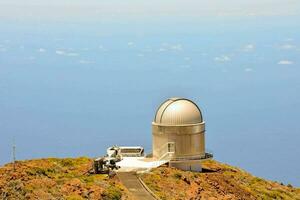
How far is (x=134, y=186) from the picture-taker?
151 ft

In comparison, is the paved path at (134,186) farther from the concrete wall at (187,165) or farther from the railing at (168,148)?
the railing at (168,148)

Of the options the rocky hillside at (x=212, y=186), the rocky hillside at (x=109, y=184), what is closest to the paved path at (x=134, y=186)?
the rocky hillside at (x=109, y=184)

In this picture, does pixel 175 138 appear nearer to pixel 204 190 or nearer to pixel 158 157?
pixel 158 157

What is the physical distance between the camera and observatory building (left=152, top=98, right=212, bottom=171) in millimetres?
57938

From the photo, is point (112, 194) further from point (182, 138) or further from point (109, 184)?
point (182, 138)

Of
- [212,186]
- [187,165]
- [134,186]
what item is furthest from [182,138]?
[134,186]

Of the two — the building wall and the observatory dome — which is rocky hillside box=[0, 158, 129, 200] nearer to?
the building wall

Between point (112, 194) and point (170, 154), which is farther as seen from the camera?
point (170, 154)

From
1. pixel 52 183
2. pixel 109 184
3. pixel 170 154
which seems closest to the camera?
pixel 52 183

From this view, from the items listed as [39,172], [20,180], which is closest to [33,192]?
[20,180]

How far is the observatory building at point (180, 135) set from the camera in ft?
190

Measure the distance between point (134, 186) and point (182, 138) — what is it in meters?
13.0

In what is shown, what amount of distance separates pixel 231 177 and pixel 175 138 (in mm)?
5805

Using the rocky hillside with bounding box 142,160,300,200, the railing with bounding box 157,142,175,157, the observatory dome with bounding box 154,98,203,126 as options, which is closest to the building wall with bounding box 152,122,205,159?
the railing with bounding box 157,142,175,157
